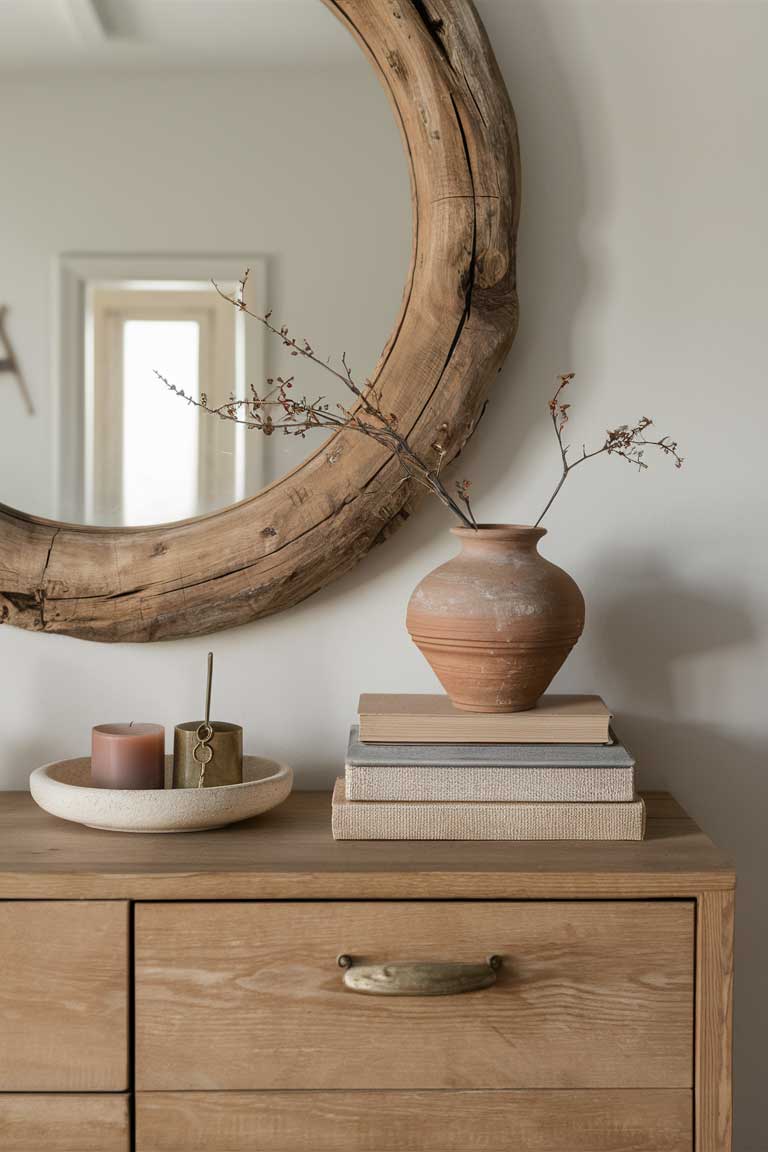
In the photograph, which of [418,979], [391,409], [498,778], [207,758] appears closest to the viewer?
[418,979]

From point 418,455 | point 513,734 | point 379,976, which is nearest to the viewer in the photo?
point 379,976

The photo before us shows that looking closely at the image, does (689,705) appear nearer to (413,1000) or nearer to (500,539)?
(500,539)

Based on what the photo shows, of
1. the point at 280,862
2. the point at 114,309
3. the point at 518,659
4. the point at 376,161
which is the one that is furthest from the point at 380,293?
the point at 280,862

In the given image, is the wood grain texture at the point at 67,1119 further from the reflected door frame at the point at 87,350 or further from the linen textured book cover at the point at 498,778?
the reflected door frame at the point at 87,350

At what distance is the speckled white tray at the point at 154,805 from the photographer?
1104 mm

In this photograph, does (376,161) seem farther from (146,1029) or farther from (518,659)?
(146,1029)

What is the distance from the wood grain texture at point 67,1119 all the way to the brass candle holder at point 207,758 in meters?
0.32

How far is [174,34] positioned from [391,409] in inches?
20.8

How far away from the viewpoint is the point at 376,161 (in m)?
1.32

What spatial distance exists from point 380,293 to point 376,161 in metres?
0.16

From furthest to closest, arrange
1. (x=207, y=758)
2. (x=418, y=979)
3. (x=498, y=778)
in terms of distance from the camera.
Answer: (x=207, y=758), (x=498, y=778), (x=418, y=979)

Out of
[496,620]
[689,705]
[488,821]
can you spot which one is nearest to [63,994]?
[488,821]

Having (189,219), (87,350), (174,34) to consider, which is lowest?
(87,350)

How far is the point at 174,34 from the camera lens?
52.5 inches
